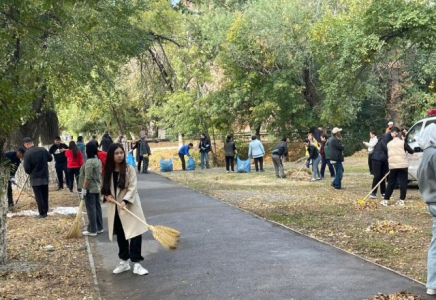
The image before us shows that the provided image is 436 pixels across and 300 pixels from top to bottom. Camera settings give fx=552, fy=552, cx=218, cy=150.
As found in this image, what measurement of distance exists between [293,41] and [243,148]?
314 inches

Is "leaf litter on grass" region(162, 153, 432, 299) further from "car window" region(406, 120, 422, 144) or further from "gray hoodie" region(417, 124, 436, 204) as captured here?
"car window" region(406, 120, 422, 144)

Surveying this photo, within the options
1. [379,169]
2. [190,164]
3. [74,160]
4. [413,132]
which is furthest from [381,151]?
[190,164]

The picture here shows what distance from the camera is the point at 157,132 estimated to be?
2437 inches

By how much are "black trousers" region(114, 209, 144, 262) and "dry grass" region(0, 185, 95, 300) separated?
568 millimetres

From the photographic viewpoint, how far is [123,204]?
7020mm

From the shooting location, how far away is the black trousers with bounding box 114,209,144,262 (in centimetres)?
711

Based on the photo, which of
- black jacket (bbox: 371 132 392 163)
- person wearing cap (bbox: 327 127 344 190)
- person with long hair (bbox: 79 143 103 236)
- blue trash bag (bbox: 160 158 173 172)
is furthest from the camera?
blue trash bag (bbox: 160 158 173 172)

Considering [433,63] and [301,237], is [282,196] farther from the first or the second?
[433,63]

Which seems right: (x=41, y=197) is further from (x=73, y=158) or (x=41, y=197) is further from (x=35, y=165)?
(x=73, y=158)

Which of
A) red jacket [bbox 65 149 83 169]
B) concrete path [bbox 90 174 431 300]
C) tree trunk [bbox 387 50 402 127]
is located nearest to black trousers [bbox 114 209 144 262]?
concrete path [bbox 90 174 431 300]

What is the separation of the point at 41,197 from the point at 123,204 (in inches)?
241

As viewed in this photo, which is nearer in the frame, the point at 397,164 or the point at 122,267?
the point at 122,267

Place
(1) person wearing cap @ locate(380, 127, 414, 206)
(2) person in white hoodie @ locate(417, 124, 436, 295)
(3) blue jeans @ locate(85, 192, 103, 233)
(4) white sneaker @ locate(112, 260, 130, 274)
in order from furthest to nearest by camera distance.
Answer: (1) person wearing cap @ locate(380, 127, 414, 206), (3) blue jeans @ locate(85, 192, 103, 233), (4) white sneaker @ locate(112, 260, 130, 274), (2) person in white hoodie @ locate(417, 124, 436, 295)

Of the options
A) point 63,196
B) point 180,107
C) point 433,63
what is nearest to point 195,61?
point 180,107
